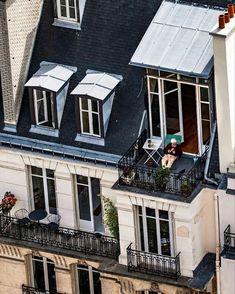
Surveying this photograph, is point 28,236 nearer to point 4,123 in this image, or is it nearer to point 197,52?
point 4,123

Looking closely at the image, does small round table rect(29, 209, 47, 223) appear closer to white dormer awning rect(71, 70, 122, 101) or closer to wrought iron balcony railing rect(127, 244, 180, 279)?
wrought iron balcony railing rect(127, 244, 180, 279)

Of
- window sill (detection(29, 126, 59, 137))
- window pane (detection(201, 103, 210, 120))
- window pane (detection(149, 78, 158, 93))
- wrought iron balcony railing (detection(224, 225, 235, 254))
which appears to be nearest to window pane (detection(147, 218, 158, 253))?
wrought iron balcony railing (detection(224, 225, 235, 254))

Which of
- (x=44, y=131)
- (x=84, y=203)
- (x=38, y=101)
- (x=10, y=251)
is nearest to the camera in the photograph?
(x=38, y=101)

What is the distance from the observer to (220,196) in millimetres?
77938

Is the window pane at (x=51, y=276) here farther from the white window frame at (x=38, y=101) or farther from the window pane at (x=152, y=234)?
the white window frame at (x=38, y=101)

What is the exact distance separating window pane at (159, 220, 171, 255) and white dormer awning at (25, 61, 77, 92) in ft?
21.1

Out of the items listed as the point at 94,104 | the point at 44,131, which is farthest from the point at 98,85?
the point at 44,131

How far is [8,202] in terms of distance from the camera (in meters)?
83.0

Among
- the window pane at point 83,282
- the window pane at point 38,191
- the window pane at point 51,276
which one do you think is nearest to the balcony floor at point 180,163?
the window pane at point 38,191

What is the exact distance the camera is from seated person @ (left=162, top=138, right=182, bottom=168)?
7897 centimetres

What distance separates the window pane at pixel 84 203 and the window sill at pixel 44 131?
2.16 meters

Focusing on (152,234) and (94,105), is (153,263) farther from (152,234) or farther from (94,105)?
(94,105)

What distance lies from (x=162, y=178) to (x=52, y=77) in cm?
621

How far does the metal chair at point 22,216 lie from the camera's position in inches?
3265
